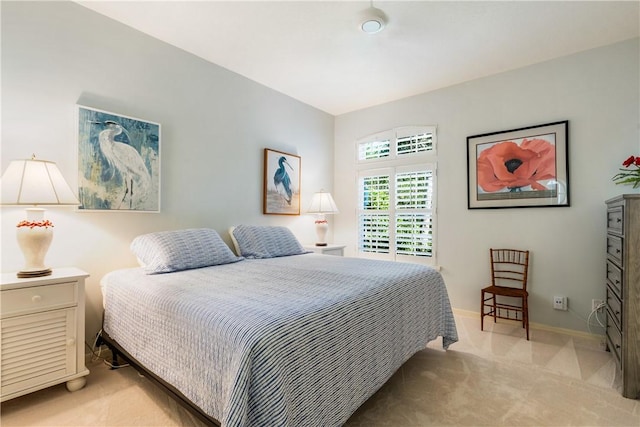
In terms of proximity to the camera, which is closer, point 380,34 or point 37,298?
point 37,298

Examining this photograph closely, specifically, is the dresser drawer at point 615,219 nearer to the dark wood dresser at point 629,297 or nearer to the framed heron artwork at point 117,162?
the dark wood dresser at point 629,297

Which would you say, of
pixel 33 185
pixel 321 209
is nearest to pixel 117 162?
pixel 33 185

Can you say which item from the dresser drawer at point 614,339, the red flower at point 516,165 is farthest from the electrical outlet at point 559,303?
the red flower at point 516,165

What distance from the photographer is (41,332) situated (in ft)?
5.88

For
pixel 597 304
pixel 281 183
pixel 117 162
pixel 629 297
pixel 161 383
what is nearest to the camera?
pixel 161 383

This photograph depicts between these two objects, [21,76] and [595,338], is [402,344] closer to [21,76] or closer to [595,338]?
[595,338]

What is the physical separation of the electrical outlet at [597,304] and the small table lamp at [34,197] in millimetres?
4151

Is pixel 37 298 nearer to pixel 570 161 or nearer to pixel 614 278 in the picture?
pixel 614 278

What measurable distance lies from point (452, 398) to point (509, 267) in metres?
1.90

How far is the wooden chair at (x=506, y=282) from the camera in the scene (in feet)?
9.96

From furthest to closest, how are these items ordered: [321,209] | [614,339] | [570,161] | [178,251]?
[321,209], [570,161], [178,251], [614,339]

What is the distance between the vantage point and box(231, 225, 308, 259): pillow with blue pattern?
9.86 ft

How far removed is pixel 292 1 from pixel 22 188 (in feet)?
6.84

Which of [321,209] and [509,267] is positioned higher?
[321,209]
